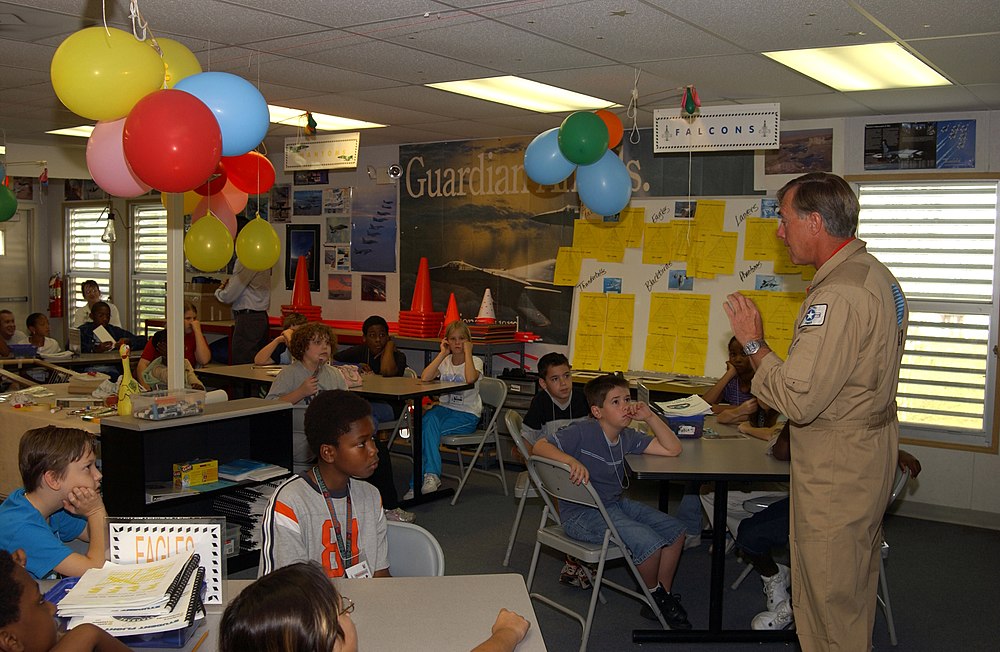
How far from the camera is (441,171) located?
832 cm

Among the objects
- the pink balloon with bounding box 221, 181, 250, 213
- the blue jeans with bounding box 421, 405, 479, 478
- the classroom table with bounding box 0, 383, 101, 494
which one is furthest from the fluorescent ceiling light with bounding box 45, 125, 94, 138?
the blue jeans with bounding box 421, 405, 479, 478

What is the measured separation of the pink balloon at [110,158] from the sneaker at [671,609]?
2.90 m

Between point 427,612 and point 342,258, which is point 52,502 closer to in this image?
point 427,612

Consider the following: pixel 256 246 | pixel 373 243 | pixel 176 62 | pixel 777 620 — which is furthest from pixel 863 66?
pixel 373 243

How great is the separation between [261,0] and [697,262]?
420 cm

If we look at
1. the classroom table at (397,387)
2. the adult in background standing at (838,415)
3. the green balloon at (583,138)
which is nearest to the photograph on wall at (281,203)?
the classroom table at (397,387)

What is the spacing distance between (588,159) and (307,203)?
17.1 ft

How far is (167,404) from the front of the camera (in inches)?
178

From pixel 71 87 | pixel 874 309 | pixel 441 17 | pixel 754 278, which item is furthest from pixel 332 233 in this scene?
pixel 874 309

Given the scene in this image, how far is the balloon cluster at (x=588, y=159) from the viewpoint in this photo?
464 centimetres

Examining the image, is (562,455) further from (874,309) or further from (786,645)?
(874,309)

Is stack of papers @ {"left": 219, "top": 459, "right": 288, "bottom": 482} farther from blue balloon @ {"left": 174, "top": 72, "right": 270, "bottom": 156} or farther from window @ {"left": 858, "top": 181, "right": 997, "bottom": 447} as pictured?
window @ {"left": 858, "top": 181, "right": 997, "bottom": 447}

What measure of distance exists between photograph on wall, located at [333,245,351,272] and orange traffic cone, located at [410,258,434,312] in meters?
1.00

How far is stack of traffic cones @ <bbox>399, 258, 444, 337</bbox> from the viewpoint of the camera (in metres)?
7.93
